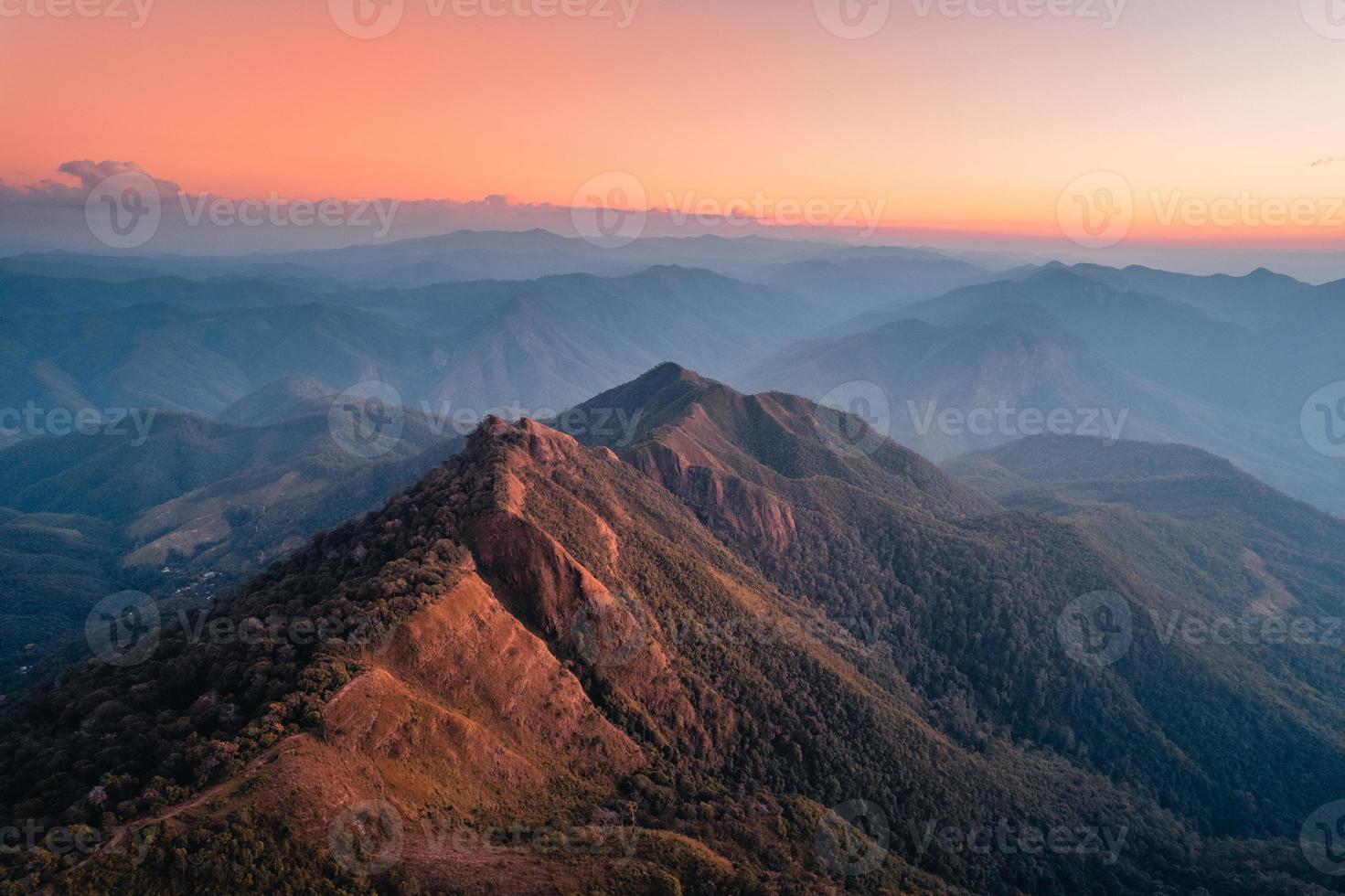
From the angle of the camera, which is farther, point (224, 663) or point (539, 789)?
point (539, 789)

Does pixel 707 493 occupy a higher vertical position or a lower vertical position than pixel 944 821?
higher

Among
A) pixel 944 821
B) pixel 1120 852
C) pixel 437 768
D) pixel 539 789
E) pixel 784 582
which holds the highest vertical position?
pixel 437 768

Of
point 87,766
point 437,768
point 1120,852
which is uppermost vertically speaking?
point 87,766

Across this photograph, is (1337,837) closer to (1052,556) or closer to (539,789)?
(1052,556)

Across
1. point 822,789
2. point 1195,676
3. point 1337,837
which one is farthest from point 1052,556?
point 822,789

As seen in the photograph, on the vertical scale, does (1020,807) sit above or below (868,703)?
below

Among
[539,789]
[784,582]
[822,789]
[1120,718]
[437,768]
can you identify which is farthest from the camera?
[784,582]

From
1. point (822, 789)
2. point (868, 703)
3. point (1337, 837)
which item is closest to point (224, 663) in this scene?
point (822, 789)

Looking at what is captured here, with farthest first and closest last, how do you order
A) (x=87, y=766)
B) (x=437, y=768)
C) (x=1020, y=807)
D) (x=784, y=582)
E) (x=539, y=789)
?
(x=784, y=582) → (x=1020, y=807) → (x=539, y=789) → (x=437, y=768) → (x=87, y=766)

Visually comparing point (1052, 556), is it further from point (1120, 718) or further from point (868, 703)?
point (868, 703)
